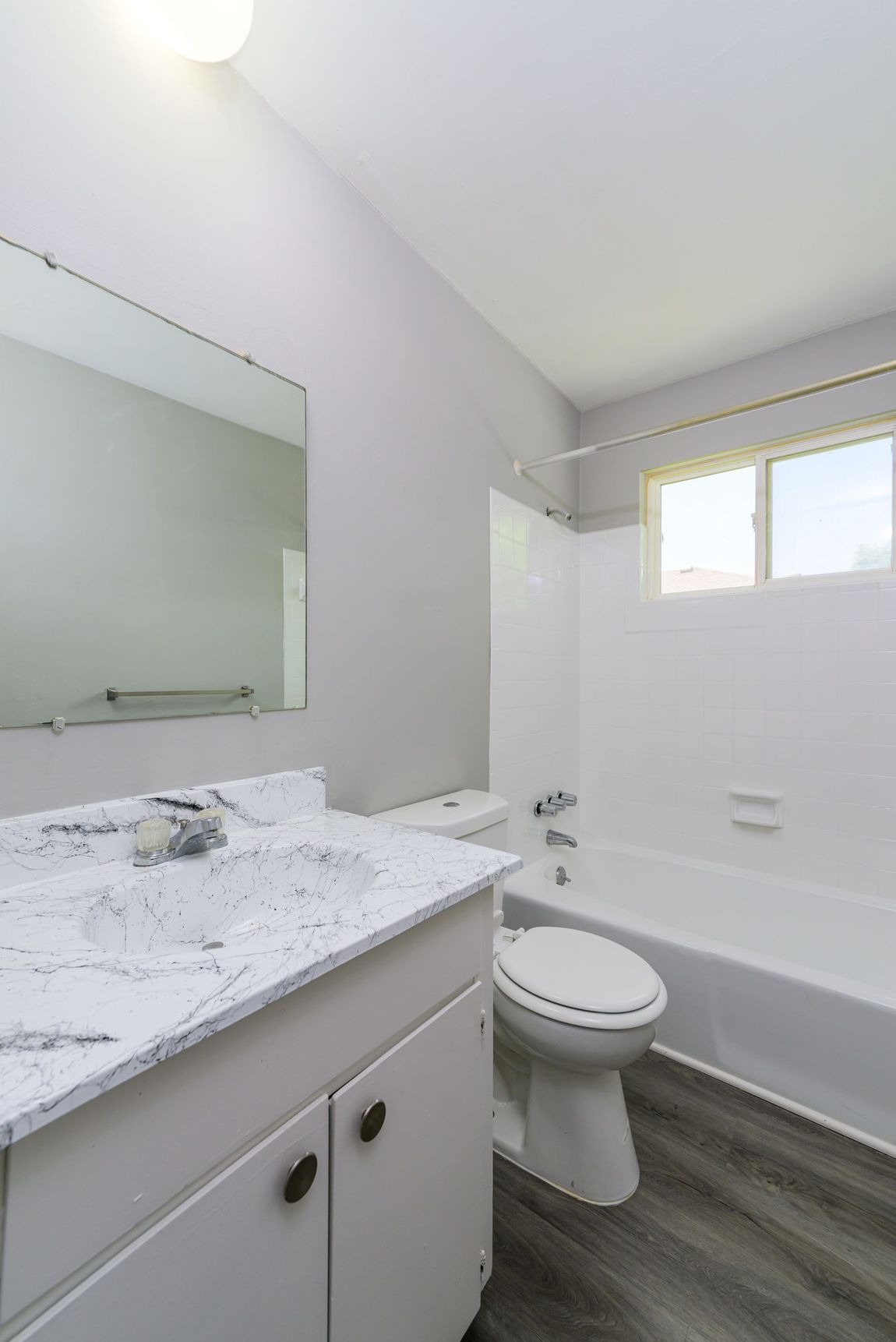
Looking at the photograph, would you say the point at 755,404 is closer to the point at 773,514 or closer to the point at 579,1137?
the point at 773,514

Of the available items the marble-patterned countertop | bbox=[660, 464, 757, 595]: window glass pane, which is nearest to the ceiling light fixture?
the marble-patterned countertop

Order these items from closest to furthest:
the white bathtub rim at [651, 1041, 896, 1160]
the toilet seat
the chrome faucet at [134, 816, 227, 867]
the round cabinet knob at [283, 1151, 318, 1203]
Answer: the round cabinet knob at [283, 1151, 318, 1203] < the chrome faucet at [134, 816, 227, 867] < the toilet seat < the white bathtub rim at [651, 1041, 896, 1160]

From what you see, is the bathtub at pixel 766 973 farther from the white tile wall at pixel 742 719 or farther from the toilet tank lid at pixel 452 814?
the toilet tank lid at pixel 452 814

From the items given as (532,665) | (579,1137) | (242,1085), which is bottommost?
(579,1137)

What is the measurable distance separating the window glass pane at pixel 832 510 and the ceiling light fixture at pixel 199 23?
2131mm

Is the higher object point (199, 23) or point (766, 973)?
point (199, 23)

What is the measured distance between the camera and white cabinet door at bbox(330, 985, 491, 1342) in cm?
70

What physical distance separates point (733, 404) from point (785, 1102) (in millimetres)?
2442

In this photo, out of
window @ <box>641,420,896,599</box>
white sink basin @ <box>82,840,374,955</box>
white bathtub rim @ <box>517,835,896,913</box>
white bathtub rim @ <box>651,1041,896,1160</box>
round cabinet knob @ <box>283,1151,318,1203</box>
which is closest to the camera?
round cabinet knob @ <box>283,1151,318,1203</box>

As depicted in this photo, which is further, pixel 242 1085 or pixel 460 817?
pixel 460 817

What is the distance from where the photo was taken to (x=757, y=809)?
7.05 ft

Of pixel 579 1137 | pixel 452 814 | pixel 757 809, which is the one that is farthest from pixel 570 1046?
pixel 757 809

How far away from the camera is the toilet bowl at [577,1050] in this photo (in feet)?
3.92

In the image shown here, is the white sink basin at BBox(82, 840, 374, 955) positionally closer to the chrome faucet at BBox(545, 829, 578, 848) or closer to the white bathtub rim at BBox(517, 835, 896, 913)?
the white bathtub rim at BBox(517, 835, 896, 913)
